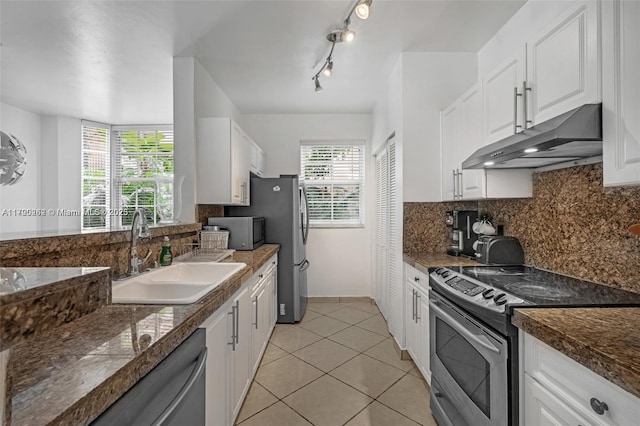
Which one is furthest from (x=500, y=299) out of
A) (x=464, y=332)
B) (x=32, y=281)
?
(x=32, y=281)

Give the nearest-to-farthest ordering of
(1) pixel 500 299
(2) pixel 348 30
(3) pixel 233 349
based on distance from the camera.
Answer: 1. (1) pixel 500 299
2. (3) pixel 233 349
3. (2) pixel 348 30

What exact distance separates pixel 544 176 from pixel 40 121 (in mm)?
6074

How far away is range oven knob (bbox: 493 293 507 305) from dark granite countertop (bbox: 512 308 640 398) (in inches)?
4.1

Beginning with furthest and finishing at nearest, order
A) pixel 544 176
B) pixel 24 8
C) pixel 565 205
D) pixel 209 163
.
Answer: pixel 209 163 < pixel 24 8 < pixel 544 176 < pixel 565 205

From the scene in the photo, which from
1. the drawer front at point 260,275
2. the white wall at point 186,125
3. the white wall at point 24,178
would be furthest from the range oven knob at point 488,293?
the white wall at point 24,178

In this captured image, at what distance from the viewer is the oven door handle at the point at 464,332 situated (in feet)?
4.33

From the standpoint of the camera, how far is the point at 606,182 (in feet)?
3.99

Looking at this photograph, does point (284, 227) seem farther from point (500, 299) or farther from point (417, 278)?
point (500, 299)

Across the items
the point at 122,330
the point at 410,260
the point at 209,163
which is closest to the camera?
the point at 122,330

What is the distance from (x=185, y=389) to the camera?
102cm

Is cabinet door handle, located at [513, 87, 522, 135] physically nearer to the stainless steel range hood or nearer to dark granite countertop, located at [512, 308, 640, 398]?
the stainless steel range hood

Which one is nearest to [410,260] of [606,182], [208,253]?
[606,182]

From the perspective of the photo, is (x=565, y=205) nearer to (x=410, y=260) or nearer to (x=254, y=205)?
(x=410, y=260)

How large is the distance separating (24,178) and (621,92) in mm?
6084
